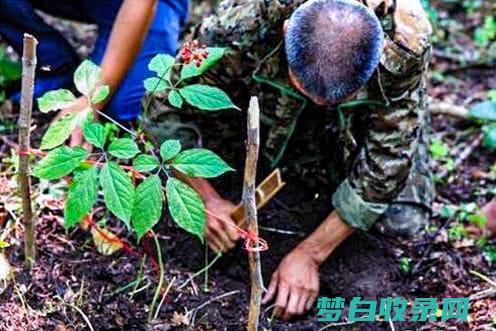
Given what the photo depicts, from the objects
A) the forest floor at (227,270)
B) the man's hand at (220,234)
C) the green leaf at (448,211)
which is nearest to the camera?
the forest floor at (227,270)

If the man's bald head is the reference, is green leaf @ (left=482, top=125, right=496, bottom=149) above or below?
below

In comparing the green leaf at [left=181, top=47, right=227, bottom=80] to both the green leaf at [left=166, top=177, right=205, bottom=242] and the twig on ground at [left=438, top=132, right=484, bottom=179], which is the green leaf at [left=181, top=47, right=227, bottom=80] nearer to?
the green leaf at [left=166, top=177, right=205, bottom=242]

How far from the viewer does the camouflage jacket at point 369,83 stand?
6.68 feet

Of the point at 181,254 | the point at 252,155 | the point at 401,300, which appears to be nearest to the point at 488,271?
the point at 401,300

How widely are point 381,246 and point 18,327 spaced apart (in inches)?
42.4

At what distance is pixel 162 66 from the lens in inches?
67.9

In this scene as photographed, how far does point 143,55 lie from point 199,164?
1.32m

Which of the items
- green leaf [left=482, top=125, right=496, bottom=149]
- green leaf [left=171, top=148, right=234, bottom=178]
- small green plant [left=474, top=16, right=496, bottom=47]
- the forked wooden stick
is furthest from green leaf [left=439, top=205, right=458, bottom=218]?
small green plant [left=474, top=16, right=496, bottom=47]

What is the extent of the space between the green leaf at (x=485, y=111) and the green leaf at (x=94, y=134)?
160 cm

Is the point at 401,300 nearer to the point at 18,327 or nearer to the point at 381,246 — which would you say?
the point at 381,246

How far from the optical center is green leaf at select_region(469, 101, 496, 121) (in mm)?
2820

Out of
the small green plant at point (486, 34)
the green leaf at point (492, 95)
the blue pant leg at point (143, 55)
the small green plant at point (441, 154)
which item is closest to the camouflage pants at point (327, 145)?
the small green plant at point (441, 154)

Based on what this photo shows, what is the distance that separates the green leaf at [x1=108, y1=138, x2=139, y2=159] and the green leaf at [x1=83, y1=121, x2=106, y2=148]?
25 mm

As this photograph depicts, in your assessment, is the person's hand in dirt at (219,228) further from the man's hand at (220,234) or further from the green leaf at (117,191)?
the green leaf at (117,191)
